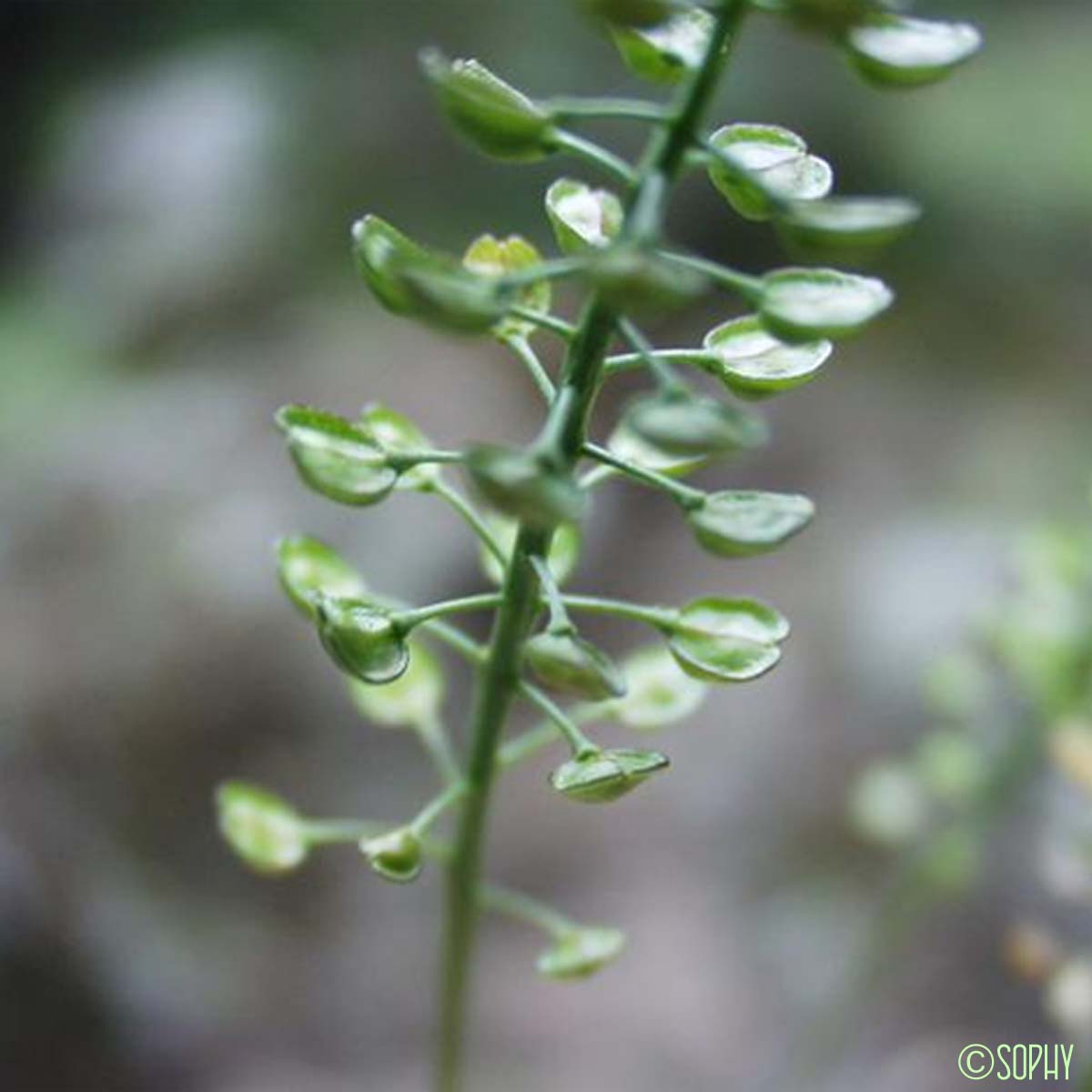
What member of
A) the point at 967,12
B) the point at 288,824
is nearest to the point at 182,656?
the point at 288,824

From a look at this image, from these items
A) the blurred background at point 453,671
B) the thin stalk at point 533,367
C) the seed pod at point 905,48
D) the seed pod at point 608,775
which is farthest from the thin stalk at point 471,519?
the blurred background at point 453,671

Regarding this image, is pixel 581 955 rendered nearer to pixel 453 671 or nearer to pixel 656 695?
pixel 656 695

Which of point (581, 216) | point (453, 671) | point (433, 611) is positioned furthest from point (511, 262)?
point (453, 671)

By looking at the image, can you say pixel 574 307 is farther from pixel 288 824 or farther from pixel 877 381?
pixel 288 824

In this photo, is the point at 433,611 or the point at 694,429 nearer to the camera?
the point at 694,429

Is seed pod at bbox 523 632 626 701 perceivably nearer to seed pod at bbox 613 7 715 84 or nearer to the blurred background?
seed pod at bbox 613 7 715 84

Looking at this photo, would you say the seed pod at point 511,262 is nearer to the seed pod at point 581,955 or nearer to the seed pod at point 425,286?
the seed pod at point 425,286
